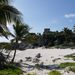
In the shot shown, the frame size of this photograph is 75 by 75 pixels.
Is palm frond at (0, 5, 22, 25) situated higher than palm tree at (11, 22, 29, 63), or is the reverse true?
palm tree at (11, 22, 29, 63)

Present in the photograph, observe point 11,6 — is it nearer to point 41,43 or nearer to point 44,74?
point 44,74

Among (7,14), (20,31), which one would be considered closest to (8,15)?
(7,14)

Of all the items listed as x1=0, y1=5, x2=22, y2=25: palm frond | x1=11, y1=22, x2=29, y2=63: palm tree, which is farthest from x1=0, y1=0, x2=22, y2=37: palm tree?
x1=11, y1=22, x2=29, y2=63: palm tree

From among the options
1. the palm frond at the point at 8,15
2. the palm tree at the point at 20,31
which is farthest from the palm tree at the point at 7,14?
the palm tree at the point at 20,31

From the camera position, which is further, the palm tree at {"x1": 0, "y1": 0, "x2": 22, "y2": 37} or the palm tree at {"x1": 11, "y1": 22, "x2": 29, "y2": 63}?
the palm tree at {"x1": 11, "y1": 22, "x2": 29, "y2": 63}

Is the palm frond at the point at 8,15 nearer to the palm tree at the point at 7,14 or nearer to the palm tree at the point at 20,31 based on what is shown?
the palm tree at the point at 7,14

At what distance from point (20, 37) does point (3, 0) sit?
677 inches

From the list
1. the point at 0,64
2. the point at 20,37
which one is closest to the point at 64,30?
the point at 20,37

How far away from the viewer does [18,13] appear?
1716 cm

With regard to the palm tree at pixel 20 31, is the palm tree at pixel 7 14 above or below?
below

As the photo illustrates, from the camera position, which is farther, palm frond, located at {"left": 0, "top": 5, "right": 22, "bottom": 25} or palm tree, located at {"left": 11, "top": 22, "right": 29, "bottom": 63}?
palm tree, located at {"left": 11, "top": 22, "right": 29, "bottom": 63}

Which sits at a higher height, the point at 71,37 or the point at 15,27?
the point at 71,37

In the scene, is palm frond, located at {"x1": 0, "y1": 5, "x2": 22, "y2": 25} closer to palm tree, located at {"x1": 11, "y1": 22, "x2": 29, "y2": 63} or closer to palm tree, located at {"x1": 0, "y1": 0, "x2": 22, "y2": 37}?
palm tree, located at {"x1": 0, "y1": 0, "x2": 22, "y2": 37}

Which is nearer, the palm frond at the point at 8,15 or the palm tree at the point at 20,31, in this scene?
the palm frond at the point at 8,15
